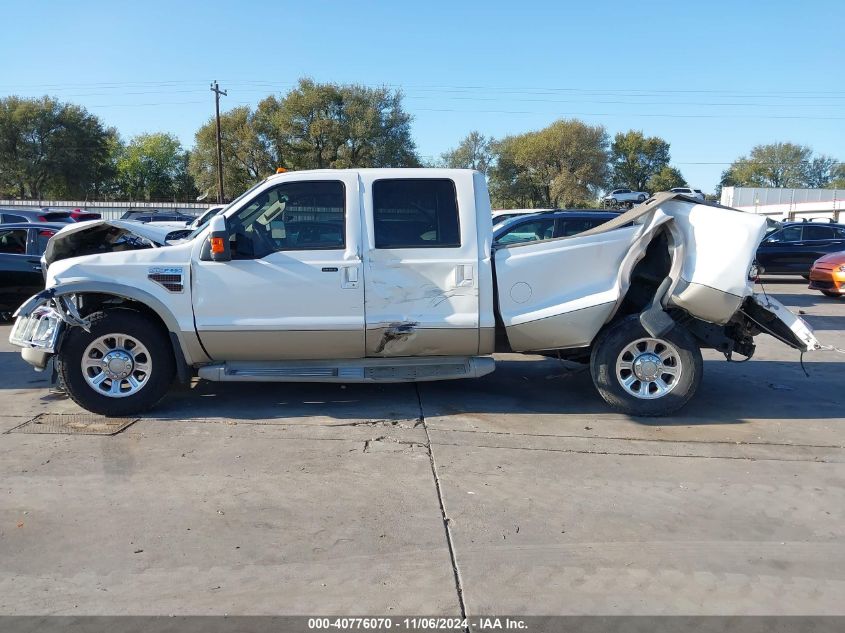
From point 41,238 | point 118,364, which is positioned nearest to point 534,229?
point 118,364

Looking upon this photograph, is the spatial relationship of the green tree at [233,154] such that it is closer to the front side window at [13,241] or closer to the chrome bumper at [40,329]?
the front side window at [13,241]

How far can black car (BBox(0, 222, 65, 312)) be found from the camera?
10484 millimetres

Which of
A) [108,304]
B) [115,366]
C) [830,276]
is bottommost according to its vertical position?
[115,366]

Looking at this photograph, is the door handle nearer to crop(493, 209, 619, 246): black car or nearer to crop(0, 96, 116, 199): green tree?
crop(493, 209, 619, 246): black car

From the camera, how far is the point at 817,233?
1808 centimetres

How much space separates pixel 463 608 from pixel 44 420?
4407 millimetres

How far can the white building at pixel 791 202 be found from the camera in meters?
54.2

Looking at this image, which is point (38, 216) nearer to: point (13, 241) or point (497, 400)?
point (13, 241)

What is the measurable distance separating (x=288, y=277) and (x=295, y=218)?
0.53m

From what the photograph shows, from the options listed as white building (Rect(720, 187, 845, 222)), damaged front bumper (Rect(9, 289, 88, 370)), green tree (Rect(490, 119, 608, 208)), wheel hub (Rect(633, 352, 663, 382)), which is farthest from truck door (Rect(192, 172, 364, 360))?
green tree (Rect(490, 119, 608, 208))

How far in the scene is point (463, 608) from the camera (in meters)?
3.16

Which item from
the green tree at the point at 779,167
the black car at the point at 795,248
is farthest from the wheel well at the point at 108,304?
the green tree at the point at 779,167

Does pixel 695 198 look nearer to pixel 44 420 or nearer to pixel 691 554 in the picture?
pixel 691 554

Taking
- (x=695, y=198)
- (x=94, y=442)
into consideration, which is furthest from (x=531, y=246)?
(x=94, y=442)
